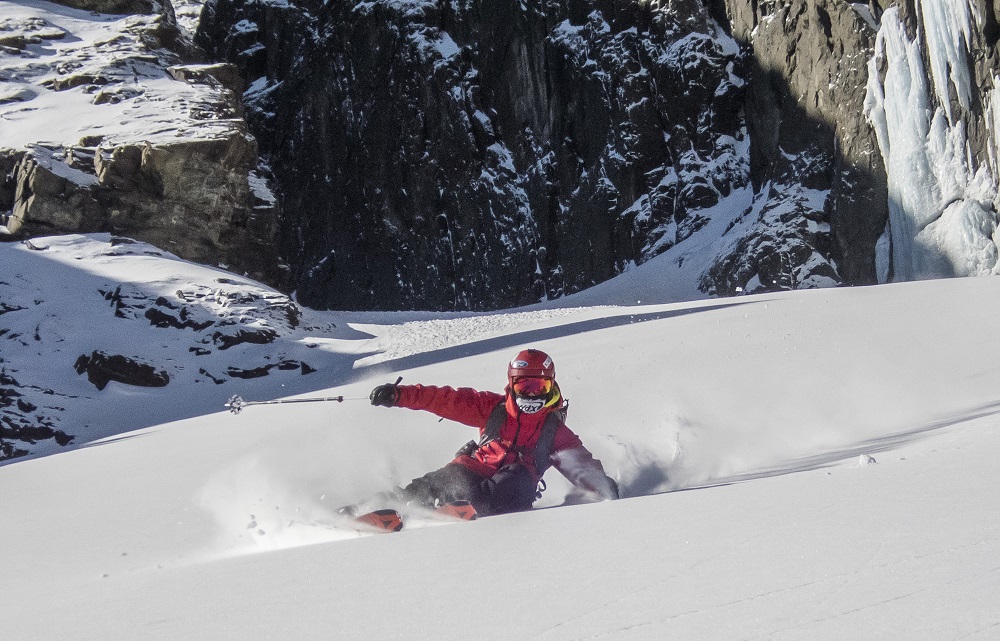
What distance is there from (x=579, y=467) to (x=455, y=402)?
83cm

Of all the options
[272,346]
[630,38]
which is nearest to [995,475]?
[272,346]

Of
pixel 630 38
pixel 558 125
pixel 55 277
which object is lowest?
pixel 55 277

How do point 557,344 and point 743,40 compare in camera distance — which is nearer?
point 557,344

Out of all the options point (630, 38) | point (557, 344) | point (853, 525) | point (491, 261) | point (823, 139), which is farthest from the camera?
point (491, 261)

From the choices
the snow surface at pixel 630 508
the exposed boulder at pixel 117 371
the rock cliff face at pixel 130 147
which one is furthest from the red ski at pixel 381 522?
the rock cliff face at pixel 130 147

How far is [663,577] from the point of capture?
7.89 ft

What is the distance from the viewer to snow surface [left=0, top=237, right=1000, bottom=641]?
2.19 metres

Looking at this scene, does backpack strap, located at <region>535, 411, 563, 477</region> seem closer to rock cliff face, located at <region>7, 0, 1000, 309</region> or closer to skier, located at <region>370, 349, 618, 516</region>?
skier, located at <region>370, 349, 618, 516</region>

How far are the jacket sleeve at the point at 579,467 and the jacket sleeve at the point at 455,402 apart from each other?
0.47m

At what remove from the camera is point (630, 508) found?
11.7ft

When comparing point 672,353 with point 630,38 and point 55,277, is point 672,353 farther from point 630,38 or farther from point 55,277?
point 630,38

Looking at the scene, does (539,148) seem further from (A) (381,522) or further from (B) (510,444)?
(A) (381,522)

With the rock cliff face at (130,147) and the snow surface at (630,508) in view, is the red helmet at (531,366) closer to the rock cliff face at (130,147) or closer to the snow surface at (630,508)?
the snow surface at (630,508)

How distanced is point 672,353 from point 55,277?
44.0 feet
